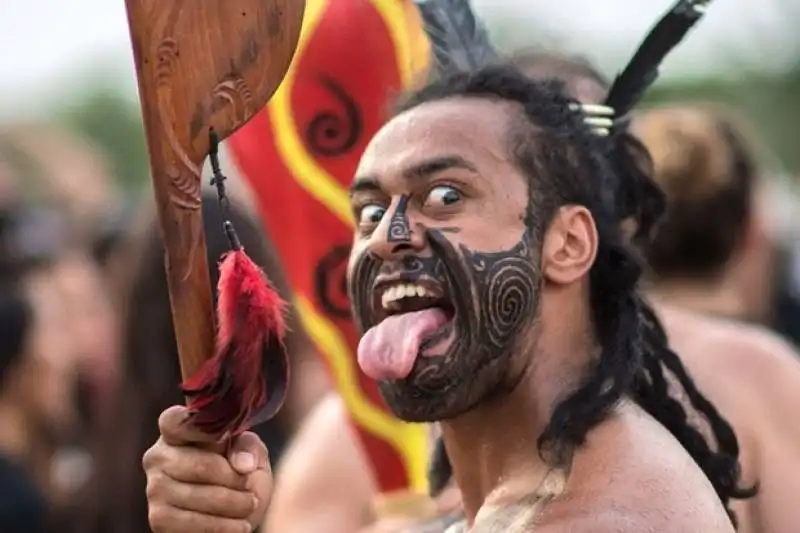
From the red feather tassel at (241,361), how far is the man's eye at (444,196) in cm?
29

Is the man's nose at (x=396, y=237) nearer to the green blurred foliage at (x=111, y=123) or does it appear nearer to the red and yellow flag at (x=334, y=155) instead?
the red and yellow flag at (x=334, y=155)

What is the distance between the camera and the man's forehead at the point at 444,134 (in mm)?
2920

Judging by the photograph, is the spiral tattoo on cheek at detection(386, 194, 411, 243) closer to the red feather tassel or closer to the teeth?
the teeth

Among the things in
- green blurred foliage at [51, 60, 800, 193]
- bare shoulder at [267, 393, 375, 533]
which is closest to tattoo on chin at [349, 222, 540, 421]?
bare shoulder at [267, 393, 375, 533]

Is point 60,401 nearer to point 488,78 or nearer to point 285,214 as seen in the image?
point 285,214

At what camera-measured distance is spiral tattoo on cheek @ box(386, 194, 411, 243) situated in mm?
2854

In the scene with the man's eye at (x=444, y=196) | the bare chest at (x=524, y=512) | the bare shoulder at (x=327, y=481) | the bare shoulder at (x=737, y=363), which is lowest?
the bare shoulder at (x=327, y=481)

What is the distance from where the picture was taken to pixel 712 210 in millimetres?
4633

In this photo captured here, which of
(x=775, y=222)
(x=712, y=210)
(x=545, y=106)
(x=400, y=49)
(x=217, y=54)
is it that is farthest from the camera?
(x=775, y=222)

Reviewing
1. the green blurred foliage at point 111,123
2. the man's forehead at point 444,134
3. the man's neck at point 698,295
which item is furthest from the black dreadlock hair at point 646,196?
the green blurred foliage at point 111,123

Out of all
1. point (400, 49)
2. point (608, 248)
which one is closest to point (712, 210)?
point (400, 49)

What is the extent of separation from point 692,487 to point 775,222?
181 inches

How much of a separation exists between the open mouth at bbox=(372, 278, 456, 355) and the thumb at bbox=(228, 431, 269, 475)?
0.95 feet

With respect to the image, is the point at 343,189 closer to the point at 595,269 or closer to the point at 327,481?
the point at 327,481
